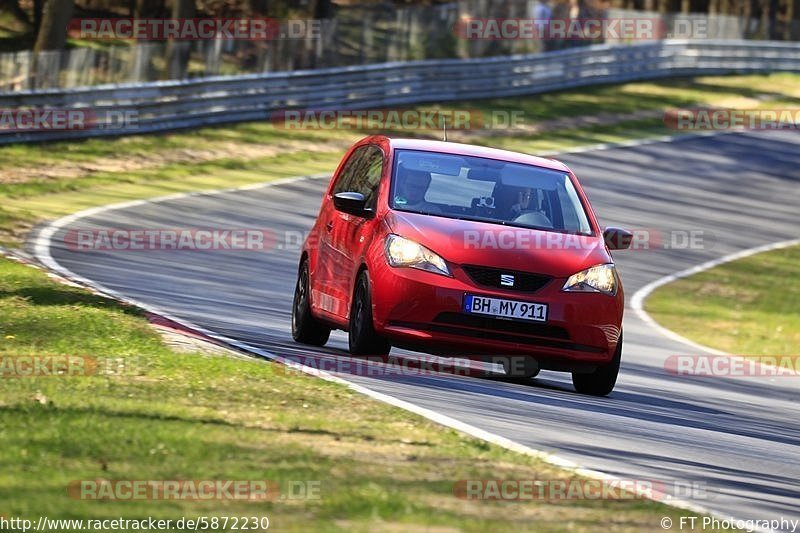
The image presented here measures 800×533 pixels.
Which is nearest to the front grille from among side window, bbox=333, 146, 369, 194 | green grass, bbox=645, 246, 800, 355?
side window, bbox=333, 146, 369, 194

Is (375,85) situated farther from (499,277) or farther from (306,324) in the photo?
(499,277)

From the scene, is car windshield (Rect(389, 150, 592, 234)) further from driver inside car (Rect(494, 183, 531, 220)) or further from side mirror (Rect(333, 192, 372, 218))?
side mirror (Rect(333, 192, 372, 218))

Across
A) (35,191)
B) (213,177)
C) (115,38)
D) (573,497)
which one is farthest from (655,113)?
(573,497)

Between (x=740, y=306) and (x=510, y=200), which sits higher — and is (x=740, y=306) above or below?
below

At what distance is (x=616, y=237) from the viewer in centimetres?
1242

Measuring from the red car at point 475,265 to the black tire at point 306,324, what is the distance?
0.95ft

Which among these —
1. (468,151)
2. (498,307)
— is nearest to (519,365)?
(498,307)

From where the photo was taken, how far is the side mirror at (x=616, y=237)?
1241 cm

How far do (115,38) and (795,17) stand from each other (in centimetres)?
4468

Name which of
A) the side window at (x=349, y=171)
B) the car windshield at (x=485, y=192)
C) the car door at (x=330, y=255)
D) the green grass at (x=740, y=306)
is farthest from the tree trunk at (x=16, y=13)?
the car windshield at (x=485, y=192)

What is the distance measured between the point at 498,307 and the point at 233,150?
1965 cm

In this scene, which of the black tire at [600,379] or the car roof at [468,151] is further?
the car roof at [468,151]

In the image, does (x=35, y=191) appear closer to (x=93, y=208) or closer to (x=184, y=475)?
(x=93, y=208)

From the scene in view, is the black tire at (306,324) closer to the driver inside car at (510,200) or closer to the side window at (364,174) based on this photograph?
the side window at (364,174)
